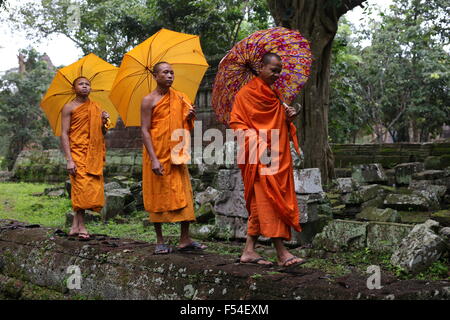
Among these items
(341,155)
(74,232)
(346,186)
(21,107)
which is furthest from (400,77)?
(74,232)

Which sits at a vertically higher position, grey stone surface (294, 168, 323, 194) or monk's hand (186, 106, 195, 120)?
monk's hand (186, 106, 195, 120)

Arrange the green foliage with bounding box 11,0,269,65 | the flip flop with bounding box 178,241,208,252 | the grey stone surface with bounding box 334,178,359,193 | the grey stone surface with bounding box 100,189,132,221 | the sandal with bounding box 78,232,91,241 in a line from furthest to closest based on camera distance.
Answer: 1. the green foliage with bounding box 11,0,269,65
2. the grey stone surface with bounding box 100,189,132,221
3. the grey stone surface with bounding box 334,178,359,193
4. the sandal with bounding box 78,232,91,241
5. the flip flop with bounding box 178,241,208,252

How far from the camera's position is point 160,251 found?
4258mm

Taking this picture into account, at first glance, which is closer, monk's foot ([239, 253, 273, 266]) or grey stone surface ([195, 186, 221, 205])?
monk's foot ([239, 253, 273, 266])

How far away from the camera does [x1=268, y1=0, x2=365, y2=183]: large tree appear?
8.76m

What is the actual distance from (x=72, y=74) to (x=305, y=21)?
502cm

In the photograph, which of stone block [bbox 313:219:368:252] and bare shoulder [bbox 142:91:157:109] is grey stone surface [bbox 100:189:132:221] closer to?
bare shoulder [bbox 142:91:157:109]

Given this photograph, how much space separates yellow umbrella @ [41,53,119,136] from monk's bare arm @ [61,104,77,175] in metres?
0.33

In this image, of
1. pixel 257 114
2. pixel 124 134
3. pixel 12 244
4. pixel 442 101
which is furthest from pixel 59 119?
pixel 442 101

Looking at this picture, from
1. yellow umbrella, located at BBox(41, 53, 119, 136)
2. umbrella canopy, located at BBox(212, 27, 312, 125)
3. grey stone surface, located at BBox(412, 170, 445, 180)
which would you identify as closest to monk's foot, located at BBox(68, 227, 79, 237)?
yellow umbrella, located at BBox(41, 53, 119, 136)

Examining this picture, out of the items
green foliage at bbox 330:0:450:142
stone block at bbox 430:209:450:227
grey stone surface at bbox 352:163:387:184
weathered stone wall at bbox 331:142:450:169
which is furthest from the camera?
green foliage at bbox 330:0:450:142

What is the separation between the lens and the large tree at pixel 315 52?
8758 mm

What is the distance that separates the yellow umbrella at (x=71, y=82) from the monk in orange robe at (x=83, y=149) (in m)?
0.14

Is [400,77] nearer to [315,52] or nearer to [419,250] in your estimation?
[315,52]
